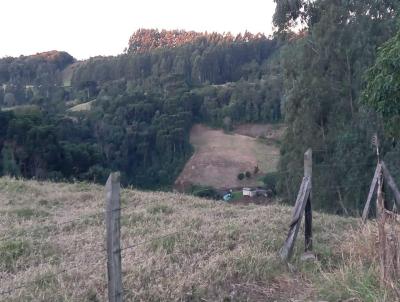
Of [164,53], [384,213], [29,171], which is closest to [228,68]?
[164,53]

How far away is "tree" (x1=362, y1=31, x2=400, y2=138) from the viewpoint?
27.6 feet

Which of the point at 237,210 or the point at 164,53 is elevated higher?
the point at 164,53

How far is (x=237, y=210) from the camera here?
9766mm

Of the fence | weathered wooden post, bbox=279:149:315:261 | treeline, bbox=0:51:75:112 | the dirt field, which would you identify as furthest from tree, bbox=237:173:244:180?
weathered wooden post, bbox=279:149:315:261

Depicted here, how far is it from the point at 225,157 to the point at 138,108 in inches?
245

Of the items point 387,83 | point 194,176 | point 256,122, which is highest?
point 387,83

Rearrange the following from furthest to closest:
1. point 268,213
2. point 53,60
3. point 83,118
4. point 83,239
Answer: point 53,60 → point 83,118 → point 268,213 → point 83,239

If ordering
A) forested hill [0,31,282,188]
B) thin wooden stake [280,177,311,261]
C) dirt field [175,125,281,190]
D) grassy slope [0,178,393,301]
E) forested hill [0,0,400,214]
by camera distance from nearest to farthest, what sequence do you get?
1. grassy slope [0,178,393,301]
2. thin wooden stake [280,177,311,261]
3. forested hill [0,0,400,214]
4. forested hill [0,31,282,188]
5. dirt field [175,125,281,190]

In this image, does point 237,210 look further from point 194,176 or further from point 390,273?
point 194,176

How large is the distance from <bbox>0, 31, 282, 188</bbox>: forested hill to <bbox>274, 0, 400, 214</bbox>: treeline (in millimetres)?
6787

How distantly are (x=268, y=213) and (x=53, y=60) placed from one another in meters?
52.3

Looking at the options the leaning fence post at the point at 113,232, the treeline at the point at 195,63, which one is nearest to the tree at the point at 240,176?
the treeline at the point at 195,63

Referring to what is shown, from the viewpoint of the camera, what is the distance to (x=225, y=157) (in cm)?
3741

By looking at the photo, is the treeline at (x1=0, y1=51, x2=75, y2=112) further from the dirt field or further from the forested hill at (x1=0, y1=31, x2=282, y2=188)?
the dirt field
